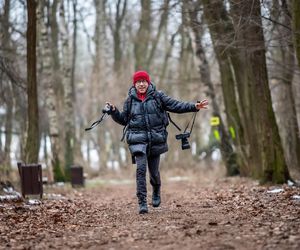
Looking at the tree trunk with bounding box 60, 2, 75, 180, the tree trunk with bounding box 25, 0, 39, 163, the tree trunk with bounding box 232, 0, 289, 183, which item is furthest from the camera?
the tree trunk with bounding box 60, 2, 75, 180

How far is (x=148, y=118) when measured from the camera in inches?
361

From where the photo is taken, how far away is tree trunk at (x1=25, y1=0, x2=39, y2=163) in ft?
45.6

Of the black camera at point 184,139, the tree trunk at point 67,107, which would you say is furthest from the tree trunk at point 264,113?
the tree trunk at point 67,107

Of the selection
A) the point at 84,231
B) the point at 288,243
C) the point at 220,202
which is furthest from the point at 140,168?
the point at 288,243

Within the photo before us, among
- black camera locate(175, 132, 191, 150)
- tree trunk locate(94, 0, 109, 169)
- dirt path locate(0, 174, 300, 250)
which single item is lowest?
dirt path locate(0, 174, 300, 250)

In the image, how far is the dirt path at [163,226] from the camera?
645 cm

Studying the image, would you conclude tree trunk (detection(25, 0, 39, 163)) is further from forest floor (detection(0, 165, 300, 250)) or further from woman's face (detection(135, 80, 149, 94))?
woman's face (detection(135, 80, 149, 94))

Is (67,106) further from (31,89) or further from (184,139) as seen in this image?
(184,139)

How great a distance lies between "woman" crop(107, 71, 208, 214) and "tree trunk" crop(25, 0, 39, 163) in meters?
5.28

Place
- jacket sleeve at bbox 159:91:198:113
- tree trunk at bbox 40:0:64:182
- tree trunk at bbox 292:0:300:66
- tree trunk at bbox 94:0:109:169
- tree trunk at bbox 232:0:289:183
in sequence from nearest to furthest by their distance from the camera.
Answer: jacket sleeve at bbox 159:91:198:113, tree trunk at bbox 292:0:300:66, tree trunk at bbox 232:0:289:183, tree trunk at bbox 40:0:64:182, tree trunk at bbox 94:0:109:169

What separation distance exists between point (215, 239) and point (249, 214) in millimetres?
2162

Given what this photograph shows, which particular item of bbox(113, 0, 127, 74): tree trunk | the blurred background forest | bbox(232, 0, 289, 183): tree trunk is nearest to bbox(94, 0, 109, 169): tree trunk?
the blurred background forest

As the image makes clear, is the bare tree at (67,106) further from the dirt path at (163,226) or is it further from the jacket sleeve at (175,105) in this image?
the jacket sleeve at (175,105)

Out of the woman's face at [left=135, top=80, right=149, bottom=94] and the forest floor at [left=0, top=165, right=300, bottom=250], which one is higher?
the woman's face at [left=135, top=80, right=149, bottom=94]
